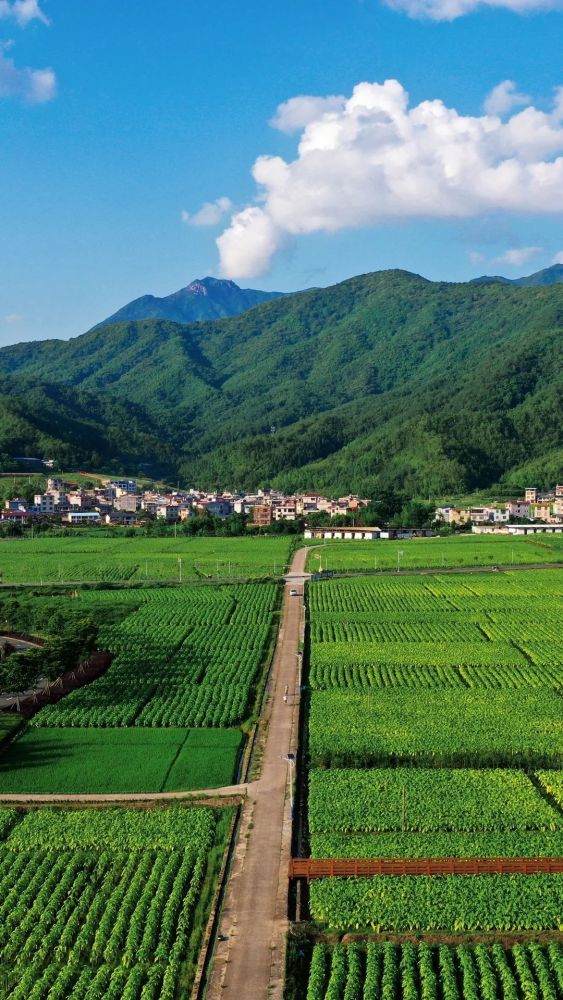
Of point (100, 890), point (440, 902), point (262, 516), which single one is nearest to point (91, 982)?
point (100, 890)

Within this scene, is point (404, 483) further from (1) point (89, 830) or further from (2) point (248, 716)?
(1) point (89, 830)

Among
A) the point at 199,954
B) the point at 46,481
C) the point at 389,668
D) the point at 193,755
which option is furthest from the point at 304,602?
the point at 46,481

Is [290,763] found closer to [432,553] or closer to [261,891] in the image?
[261,891]

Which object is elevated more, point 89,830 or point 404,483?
point 404,483

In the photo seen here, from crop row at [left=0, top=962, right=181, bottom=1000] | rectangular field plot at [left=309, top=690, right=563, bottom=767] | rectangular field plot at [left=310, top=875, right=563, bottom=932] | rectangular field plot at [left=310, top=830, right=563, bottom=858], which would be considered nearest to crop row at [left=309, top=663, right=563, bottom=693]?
rectangular field plot at [left=309, top=690, right=563, bottom=767]

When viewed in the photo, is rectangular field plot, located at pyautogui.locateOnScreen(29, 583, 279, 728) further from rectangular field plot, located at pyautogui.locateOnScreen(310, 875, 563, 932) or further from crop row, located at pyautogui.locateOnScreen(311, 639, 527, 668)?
rectangular field plot, located at pyautogui.locateOnScreen(310, 875, 563, 932)
